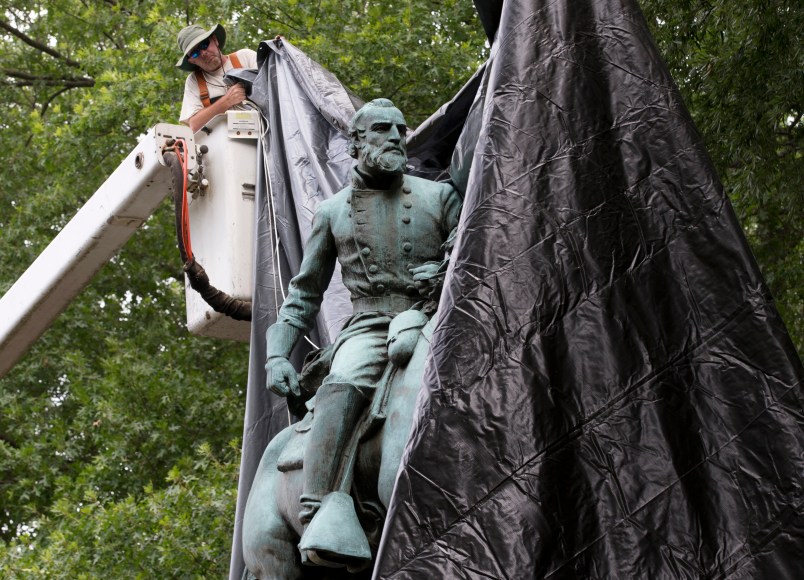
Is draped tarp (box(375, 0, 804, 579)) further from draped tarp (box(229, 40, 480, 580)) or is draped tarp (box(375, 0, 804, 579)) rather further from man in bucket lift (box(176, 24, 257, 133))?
man in bucket lift (box(176, 24, 257, 133))

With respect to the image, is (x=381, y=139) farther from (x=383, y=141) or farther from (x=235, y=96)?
(x=235, y=96)

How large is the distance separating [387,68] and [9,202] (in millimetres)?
6020

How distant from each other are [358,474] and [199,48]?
5774 mm

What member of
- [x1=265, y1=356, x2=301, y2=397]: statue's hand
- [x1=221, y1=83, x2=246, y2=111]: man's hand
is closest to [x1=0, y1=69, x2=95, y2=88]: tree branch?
[x1=221, y1=83, x2=246, y2=111]: man's hand

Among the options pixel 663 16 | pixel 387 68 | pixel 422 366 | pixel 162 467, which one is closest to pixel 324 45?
pixel 387 68

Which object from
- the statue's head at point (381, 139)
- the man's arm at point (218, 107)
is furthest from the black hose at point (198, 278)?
the statue's head at point (381, 139)

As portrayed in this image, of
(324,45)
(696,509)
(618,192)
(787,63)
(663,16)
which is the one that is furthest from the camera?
(324,45)

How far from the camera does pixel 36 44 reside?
22.2m

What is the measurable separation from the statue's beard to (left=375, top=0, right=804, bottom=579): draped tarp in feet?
2.15

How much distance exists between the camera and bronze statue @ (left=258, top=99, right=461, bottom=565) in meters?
6.84

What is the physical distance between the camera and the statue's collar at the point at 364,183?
730 cm

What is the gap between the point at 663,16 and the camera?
38.2ft

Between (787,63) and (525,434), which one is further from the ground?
(787,63)

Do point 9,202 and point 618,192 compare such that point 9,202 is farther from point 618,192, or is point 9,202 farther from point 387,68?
point 618,192
